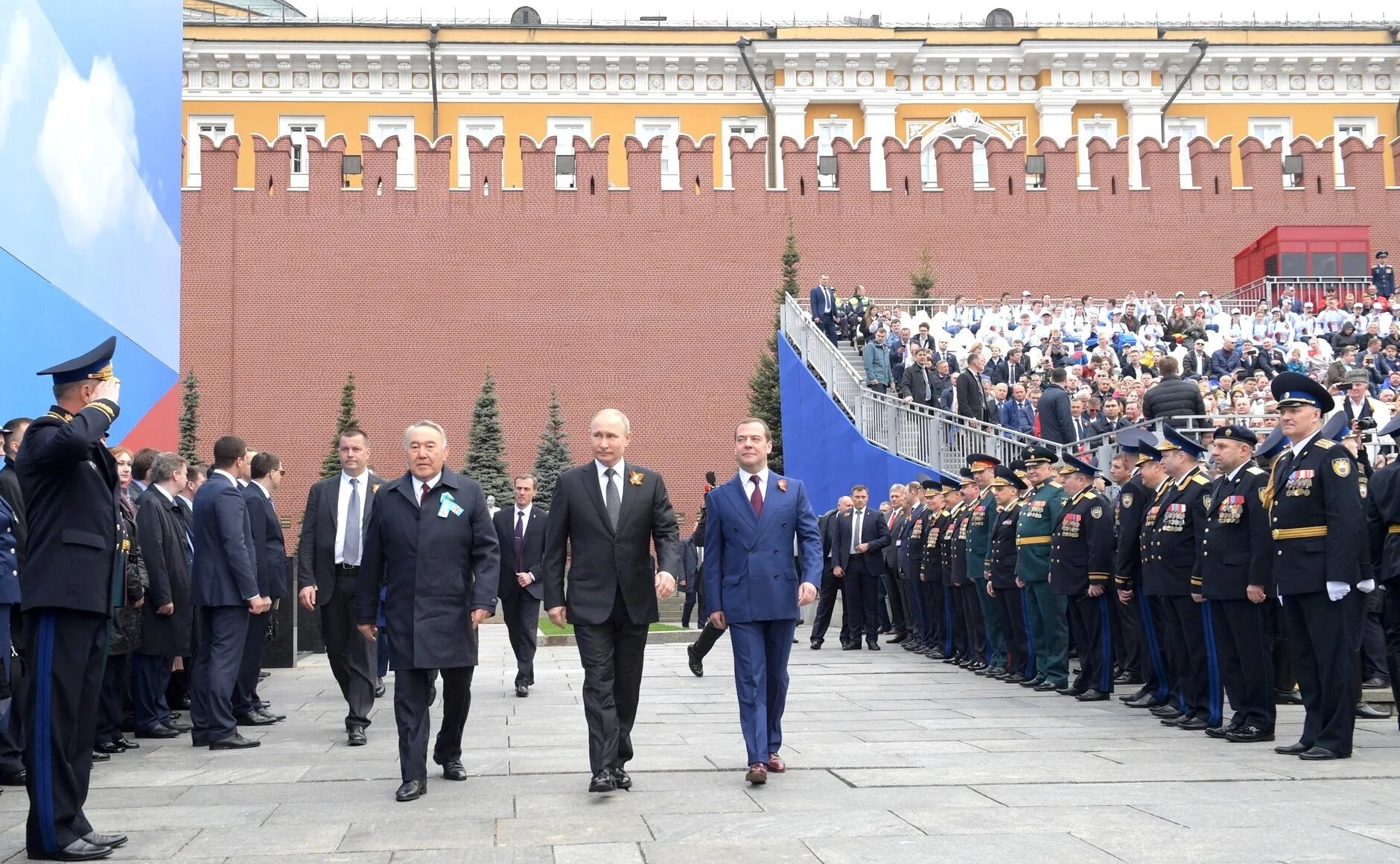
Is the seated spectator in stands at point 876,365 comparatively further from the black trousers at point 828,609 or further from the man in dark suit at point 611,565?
the man in dark suit at point 611,565

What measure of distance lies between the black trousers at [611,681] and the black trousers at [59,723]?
201 centimetres

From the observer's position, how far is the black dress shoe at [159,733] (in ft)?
29.0

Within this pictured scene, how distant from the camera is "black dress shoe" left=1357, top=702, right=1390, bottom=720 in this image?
29.6 feet

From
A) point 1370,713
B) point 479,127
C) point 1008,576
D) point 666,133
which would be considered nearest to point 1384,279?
point 666,133

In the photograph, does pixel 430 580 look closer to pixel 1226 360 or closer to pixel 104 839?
pixel 104 839

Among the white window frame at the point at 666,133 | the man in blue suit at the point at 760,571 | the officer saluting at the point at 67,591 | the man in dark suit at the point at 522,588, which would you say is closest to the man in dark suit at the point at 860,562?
the man in dark suit at the point at 522,588

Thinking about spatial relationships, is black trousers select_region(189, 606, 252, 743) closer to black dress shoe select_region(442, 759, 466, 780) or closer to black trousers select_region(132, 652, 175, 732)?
black trousers select_region(132, 652, 175, 732)

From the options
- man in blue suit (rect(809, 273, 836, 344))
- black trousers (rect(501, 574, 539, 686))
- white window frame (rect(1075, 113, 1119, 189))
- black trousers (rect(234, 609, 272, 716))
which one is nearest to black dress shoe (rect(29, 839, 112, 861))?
black trousers (rect(234, 609, 272, 716))

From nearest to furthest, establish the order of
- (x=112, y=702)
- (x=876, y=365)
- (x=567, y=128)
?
(x=112, y=702) < (x=876, y=365) < (x=567, y=128)

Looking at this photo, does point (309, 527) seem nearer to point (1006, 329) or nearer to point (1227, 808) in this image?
point (1227, 808)

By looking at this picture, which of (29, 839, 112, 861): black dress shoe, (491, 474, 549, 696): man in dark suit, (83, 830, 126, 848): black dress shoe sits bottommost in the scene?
(29, 839, 112, 861): black dress shoe

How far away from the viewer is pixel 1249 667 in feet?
26.2

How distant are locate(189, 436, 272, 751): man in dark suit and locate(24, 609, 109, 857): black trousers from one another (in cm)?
271

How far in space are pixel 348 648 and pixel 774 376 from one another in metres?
20.6
